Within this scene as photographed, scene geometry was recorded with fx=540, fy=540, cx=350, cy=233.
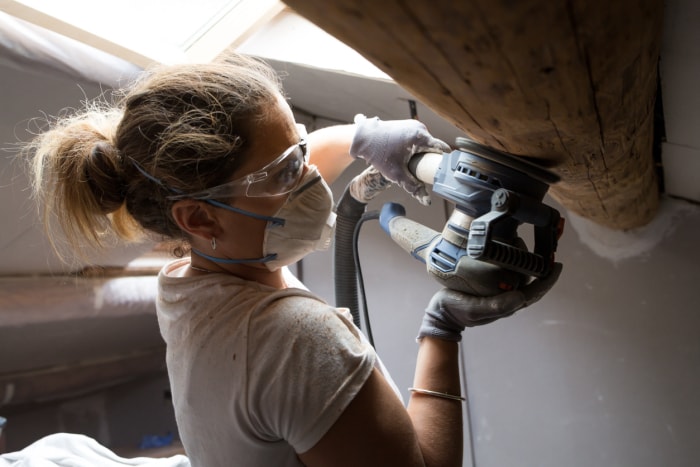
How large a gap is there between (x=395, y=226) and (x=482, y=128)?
46 cm

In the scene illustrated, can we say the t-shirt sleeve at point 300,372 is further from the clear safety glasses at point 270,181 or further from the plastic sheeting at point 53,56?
the plastic sheeting at point 53,56

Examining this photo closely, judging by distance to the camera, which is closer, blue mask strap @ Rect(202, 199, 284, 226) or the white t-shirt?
the white t-shirt

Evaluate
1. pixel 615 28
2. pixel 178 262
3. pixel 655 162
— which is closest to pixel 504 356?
pixel 655 162

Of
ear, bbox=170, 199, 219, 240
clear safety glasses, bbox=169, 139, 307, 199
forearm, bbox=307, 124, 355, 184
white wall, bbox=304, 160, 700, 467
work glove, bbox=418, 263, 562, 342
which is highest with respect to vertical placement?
clear safety glasses, bbox=169, 139, 307, 199

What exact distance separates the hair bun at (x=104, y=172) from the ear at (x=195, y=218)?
0.36ft

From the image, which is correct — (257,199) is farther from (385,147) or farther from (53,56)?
(53,56)

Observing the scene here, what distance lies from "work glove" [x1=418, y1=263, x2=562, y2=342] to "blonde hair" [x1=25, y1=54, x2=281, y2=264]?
0.43 metres

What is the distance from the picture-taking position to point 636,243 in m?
1.72

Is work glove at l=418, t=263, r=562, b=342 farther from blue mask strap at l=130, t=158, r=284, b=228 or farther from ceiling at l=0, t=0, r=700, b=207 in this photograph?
ceiling at l=0, t=0, r=700, b=207

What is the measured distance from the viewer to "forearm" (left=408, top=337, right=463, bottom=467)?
837mm

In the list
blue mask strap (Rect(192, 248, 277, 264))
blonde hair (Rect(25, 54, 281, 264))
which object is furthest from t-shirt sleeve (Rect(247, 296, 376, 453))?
blonde hair (Rect(25, 54, 281, 264))

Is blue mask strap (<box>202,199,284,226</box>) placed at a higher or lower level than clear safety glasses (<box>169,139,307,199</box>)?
lower

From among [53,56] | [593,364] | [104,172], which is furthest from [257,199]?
[593,364]

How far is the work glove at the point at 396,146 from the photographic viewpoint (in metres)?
1.06
